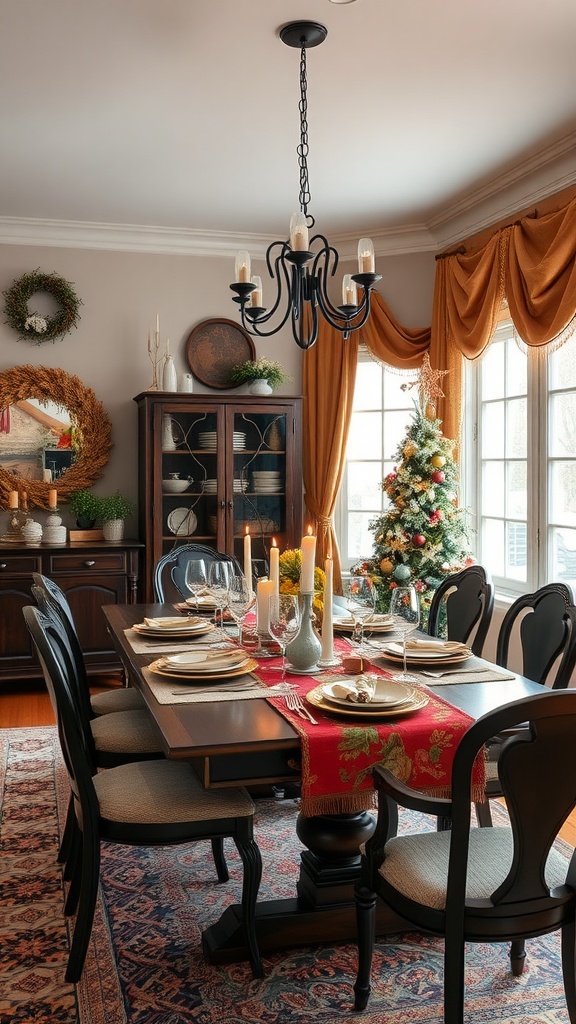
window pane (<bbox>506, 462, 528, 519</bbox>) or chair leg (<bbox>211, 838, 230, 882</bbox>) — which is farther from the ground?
window pane (<bbox>506, 462, 528, 519</bbox>)

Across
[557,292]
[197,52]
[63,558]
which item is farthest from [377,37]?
[63,558]

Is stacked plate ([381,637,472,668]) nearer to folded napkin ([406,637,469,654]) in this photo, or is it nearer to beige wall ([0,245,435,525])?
folded napkin ([406,637,469,654])

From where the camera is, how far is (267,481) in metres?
5.64

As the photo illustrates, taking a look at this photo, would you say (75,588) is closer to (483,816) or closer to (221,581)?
(221,581)

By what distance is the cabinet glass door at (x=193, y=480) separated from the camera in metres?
5.46

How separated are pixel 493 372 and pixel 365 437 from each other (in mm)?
1117

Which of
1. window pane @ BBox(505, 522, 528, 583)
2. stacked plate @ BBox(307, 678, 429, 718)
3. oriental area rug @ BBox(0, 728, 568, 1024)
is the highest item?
window pane @ BBox(505, 522, 528, 583)

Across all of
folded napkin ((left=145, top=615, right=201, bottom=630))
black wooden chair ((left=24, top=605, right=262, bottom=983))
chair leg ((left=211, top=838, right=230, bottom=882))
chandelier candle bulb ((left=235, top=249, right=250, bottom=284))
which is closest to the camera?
black wooden chair ((left=24, top=605, right=262, bottom=983))

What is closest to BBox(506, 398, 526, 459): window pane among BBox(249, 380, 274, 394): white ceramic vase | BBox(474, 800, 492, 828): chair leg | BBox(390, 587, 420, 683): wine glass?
BBox(249, 380, 274, 394): white ceramic vase

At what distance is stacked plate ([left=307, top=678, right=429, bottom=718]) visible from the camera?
6.86 feet

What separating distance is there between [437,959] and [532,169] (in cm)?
365

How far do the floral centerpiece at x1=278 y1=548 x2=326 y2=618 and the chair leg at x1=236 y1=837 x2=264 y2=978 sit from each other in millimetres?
929

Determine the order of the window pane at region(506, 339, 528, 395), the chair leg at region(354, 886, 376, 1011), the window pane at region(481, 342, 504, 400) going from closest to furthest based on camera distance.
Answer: the chair leg at region(354, 886, 376, 1011) → the window pane at region(506, 339, 528, 395) → the window pane at region(481, 342, 504, 400)

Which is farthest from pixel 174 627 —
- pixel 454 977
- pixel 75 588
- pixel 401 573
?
pixel 75 588
